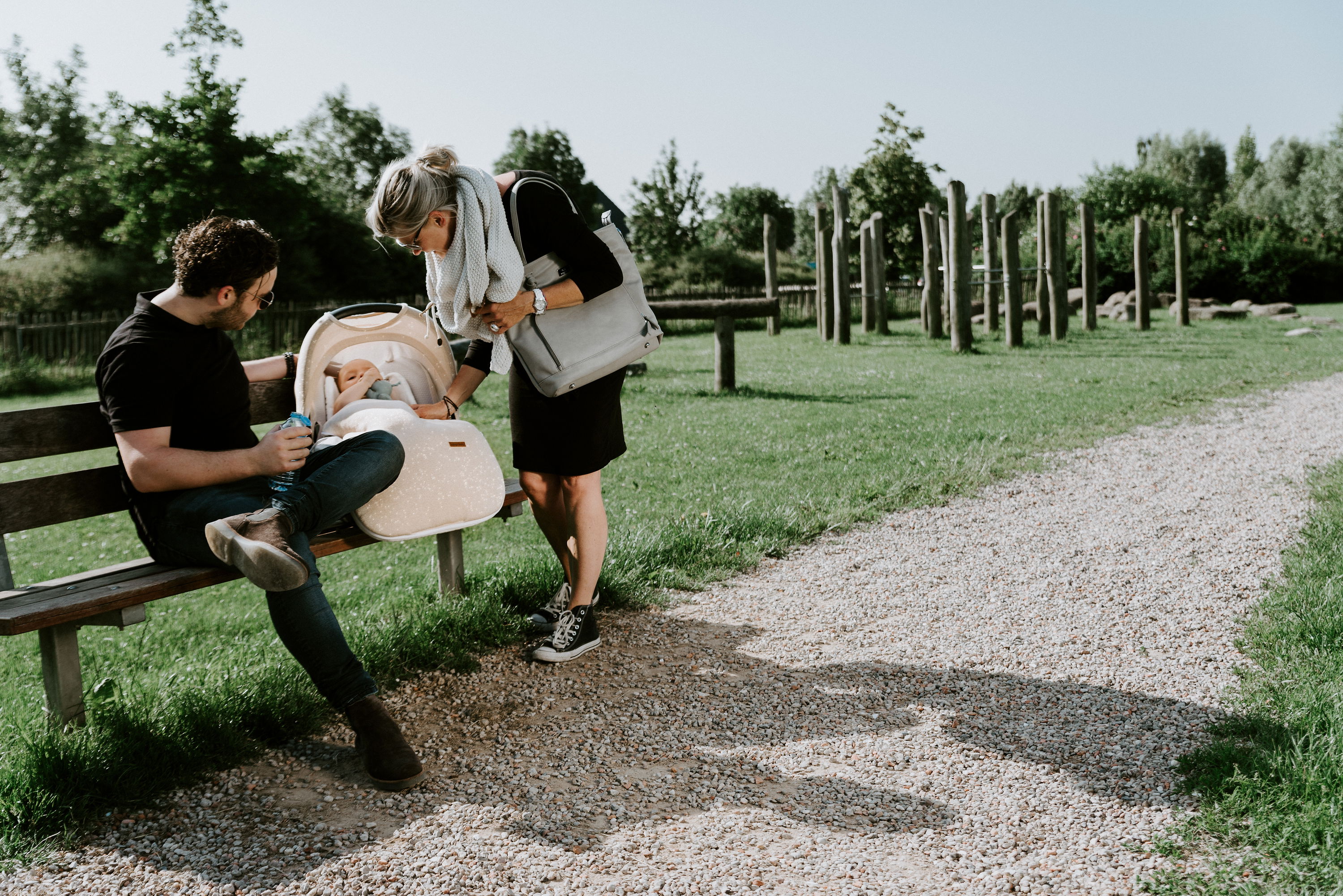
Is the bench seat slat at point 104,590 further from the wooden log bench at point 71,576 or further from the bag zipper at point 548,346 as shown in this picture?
the bag zipper at point 548,346

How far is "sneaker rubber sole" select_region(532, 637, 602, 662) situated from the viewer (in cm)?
387

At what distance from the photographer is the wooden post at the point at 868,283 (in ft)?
68.2

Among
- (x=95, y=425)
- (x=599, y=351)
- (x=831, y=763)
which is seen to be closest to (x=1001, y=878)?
(x=831, y=763)

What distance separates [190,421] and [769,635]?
231 centimetres

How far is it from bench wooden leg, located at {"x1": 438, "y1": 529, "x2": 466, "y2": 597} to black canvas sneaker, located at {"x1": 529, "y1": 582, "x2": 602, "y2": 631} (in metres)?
0.38

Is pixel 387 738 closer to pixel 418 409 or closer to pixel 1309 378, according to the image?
pixel 418 409

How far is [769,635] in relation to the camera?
4.20m

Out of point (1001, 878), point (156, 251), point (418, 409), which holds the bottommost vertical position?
point (1001, 878)

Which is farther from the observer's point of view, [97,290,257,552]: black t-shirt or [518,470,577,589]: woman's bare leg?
[518,470,577,589]: woman's bare leg

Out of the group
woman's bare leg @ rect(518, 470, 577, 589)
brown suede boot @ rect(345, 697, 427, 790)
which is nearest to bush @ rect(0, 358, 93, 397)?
woman's bare leg @ rect(518, 470, 577, 589)

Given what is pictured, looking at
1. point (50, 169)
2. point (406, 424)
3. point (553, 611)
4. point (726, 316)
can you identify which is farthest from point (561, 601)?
point (50, 169)

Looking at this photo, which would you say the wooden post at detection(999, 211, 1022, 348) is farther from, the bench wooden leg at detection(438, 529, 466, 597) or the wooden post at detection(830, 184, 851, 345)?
the bench wooden leg at detection(438, 529, 466, 597)

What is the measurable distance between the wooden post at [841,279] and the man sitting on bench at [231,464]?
15920 millimetres

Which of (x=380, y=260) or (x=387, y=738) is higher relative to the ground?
(x=380, y=260)
